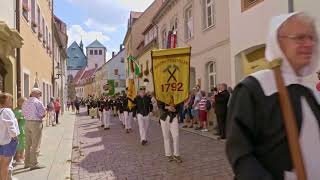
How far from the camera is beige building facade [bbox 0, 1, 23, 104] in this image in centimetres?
1204

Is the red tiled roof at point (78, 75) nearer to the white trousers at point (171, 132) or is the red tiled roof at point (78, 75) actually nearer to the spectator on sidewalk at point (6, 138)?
the white trousers at point (171, 132)

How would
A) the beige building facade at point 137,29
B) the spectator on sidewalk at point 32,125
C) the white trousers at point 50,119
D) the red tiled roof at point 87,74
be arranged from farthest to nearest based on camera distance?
the red tiled roof at point 87,74, the beige building facade at point 137,29, the white trousers at point 50,119, the spectator on sidewalk at point 32,125

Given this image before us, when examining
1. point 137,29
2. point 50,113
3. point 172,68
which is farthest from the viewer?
point 137,29

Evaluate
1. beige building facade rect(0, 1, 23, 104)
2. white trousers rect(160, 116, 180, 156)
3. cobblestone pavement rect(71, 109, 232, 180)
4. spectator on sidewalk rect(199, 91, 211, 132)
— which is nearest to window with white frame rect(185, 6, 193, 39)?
spectator on sidewalk rect(199, 91, 211, 132)

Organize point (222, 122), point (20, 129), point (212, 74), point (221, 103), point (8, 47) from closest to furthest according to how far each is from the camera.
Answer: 1. point (20, 129)
2. point (8, 47)
3. point (221, 103)
4. point (222, 122)
5. point (212, 74)

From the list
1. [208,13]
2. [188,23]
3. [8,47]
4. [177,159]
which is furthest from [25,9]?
[188,23]

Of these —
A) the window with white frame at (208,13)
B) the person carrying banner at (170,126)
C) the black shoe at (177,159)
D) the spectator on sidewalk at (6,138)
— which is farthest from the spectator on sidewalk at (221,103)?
the spectator on sidewalk at (6,138)

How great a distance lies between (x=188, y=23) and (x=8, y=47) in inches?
532

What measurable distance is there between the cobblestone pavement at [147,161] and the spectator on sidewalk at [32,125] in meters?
0.91

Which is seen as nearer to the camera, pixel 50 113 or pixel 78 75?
pixel 50 113

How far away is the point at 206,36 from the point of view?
2109cm

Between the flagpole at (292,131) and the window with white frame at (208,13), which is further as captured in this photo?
the window with white frame at (208,13)

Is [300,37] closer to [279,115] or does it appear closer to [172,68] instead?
[279,115]

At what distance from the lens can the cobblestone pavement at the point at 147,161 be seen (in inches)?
361
